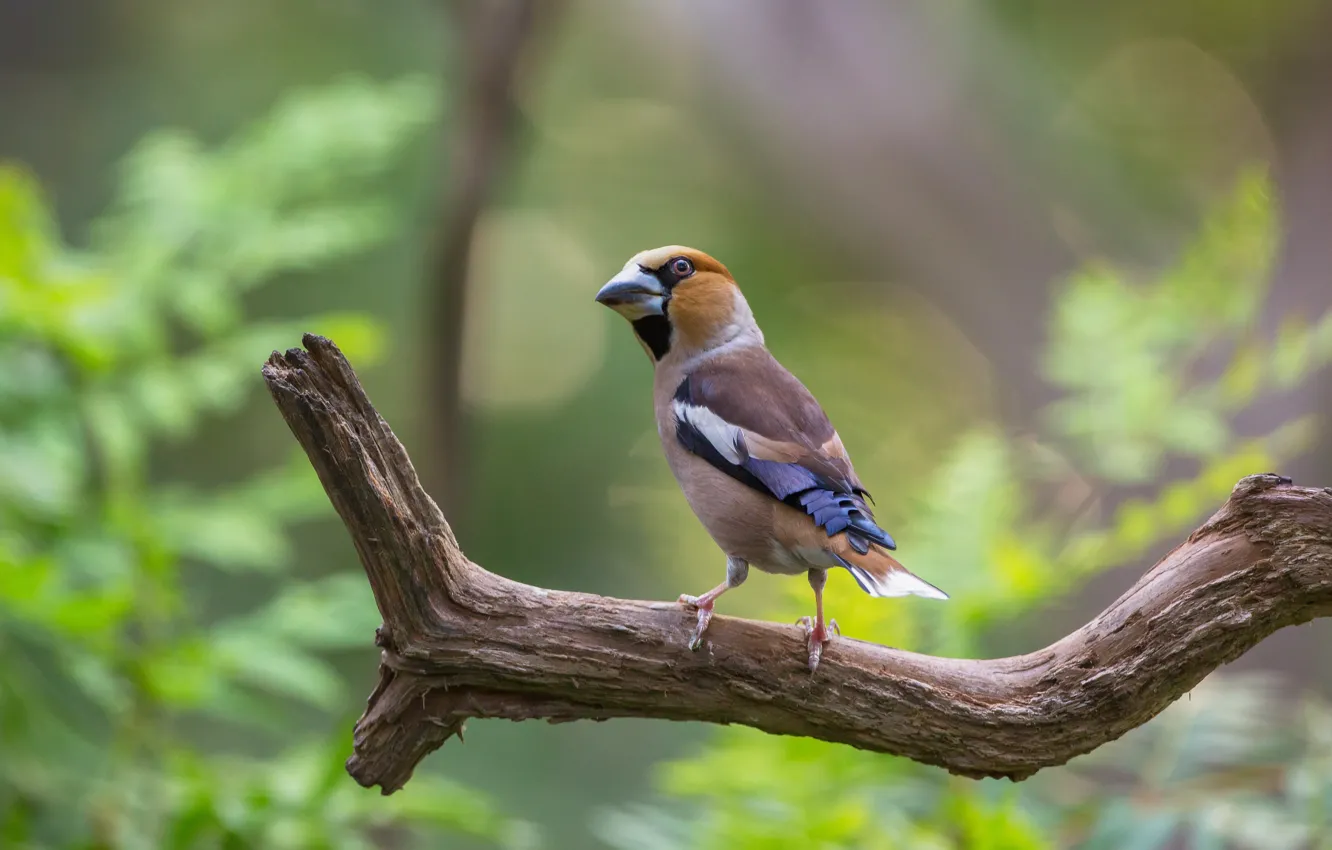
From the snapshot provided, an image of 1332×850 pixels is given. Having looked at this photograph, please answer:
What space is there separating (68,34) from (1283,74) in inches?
297

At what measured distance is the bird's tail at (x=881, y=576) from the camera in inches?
89.5

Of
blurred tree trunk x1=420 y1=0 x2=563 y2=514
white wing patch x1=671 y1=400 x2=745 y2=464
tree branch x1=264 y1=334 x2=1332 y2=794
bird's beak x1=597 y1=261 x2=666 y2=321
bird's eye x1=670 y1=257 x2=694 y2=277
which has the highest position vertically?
blurred tree trunk x1=420 y1=0 x2=563 y2=514

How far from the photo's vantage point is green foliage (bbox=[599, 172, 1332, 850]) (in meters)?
3.11

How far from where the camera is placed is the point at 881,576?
7.75ft

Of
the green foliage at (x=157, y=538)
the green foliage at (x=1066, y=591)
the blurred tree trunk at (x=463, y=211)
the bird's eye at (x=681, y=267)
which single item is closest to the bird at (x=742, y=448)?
the bird's eye at (x=681, y=267)

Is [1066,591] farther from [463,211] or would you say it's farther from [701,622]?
[463,211]

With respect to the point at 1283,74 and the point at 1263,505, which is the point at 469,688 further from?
the point at 1283,74

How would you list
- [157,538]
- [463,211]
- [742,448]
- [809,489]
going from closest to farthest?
[809,489], [742,448], [157,538], [463,211]

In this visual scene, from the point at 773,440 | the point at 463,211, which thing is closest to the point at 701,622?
the point at 773,440

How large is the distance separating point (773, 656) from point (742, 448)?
42 centimetres

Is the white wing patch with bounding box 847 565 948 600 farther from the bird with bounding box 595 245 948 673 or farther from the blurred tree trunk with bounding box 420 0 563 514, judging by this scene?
the blurred tree trunk with bounding box 420 0 563 514

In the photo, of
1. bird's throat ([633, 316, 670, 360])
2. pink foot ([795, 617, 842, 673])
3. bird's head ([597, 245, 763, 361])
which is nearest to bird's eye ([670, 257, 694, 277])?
bird's head ([597, 245, 763, 361])

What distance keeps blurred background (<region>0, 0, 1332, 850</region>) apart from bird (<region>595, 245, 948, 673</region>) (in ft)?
2.50

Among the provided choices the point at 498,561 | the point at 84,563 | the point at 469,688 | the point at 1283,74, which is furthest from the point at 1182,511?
the point at 498,561
